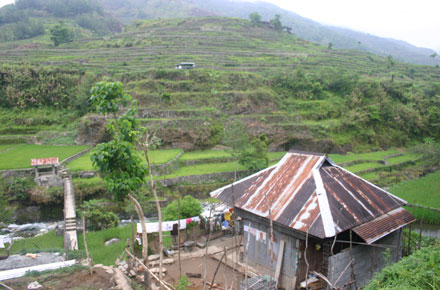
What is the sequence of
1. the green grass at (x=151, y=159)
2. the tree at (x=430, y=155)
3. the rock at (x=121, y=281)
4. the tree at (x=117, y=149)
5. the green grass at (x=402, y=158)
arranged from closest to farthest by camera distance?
the tree at (x=117, y=149) → the rock at (x=121, y=281) → the green grass at (x=151, y=159) → the tree at (x=430, y=155) → the green grass at (x=402, y=158)

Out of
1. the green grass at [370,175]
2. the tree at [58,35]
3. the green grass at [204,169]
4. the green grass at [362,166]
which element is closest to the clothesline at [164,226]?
the green grass at [204,169]

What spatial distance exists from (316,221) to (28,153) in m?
22.8

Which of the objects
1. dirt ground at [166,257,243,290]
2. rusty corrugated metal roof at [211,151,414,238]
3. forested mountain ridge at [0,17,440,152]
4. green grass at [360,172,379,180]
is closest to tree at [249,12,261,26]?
forested mountain ridge at [0,17,440,152]

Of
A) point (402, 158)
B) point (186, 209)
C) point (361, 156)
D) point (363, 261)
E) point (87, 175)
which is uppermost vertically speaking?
point (186, 209)

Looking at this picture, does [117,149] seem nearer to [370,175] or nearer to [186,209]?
[186,209]

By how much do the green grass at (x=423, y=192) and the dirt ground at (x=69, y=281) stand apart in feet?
49.8

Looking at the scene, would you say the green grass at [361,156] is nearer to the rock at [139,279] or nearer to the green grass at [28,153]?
the rock at [139,279]

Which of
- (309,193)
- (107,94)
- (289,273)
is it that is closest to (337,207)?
(309,193)

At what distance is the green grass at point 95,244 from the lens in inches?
424

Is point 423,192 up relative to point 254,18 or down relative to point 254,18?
down

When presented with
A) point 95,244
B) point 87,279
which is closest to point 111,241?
point 95,244

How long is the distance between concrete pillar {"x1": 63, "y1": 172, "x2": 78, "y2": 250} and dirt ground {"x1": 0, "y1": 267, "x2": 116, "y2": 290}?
11.9 ft

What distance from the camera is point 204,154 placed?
25.7 m

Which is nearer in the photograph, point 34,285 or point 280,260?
point 34,285
